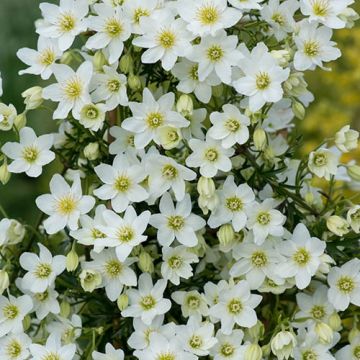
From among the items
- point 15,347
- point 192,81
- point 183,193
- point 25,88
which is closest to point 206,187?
point 183,193

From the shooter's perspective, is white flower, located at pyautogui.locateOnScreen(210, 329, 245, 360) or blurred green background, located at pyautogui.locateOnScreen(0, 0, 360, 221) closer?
white flower, located at pyautogui.locateOnScreen(210, 329, 245, 360)

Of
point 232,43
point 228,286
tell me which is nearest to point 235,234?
point 228,286

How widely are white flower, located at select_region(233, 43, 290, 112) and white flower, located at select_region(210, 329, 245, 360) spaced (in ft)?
0.96

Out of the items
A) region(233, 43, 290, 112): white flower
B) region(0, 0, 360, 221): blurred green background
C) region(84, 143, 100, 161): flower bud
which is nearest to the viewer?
region(233, 43, 290, 112): white flower

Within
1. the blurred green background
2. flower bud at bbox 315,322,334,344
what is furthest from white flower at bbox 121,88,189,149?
the blurred green background

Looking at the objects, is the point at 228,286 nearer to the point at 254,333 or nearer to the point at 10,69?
the point at 254,333

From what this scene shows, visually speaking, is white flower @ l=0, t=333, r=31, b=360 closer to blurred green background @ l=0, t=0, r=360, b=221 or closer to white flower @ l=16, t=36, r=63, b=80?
white flower @ l=16, t=36, r=63, b=80

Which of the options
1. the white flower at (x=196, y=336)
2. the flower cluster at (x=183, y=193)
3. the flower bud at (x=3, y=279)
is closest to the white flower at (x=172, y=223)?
the flower cluster at (x=183, y=193)

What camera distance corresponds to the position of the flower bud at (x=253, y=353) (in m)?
1.08

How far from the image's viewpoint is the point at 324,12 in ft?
3.68

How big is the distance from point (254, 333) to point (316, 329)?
81 millimetres

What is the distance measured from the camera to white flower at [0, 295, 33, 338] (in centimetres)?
115

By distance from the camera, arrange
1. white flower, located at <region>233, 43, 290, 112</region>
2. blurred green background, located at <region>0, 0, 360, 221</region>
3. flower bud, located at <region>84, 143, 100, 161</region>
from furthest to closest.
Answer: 1. blurred green background, located at <region>0, 0, 360, 221</region>
2. flower bud, located at <region>84, 143, 100, 161</region>
3. white flower, located at <region>233, 43, 290, 112</region>

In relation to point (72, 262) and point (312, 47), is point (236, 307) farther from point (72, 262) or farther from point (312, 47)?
point (312, 47)
